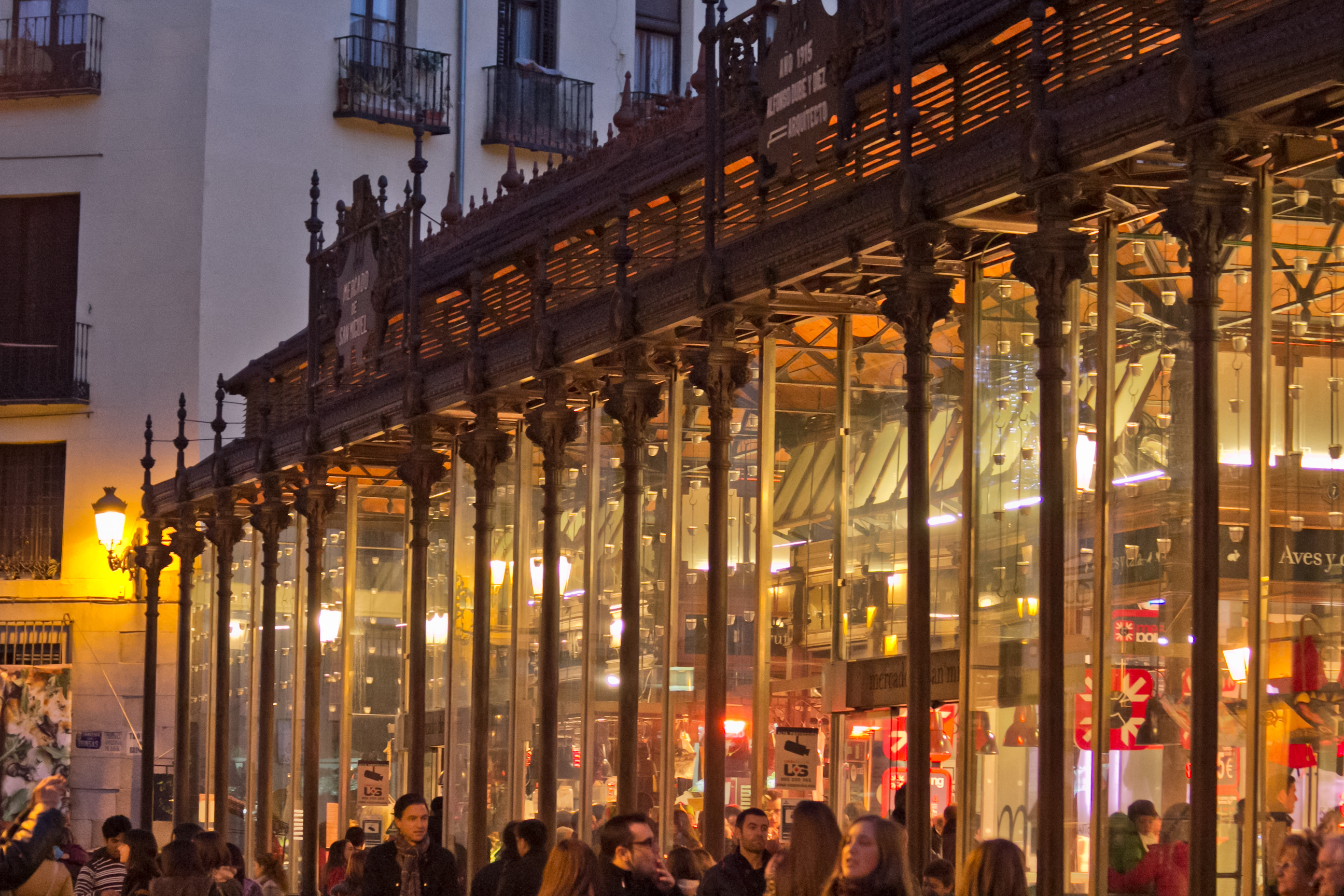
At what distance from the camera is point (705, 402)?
1789cm

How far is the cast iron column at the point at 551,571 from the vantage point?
17.8 m

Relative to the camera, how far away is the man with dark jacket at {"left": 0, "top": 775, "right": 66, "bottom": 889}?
33.1 feet

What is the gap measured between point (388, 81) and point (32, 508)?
8.60 metres

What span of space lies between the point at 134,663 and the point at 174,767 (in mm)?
2944

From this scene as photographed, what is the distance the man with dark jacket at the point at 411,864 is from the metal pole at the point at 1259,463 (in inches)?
175

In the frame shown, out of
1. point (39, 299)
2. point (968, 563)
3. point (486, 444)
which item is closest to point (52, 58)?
point (39, 299)

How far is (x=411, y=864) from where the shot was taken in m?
12.4

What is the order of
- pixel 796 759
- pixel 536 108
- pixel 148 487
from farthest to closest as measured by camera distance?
pixel 536 108, pixel 148 487, pixel 796 759

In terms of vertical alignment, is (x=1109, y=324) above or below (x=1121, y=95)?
below

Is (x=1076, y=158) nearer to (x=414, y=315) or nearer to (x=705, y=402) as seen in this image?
(x=705, y=402)

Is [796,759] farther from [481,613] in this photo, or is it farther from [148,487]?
[148,487]

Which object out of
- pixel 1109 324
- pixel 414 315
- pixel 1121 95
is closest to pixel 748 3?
pixel 414 315

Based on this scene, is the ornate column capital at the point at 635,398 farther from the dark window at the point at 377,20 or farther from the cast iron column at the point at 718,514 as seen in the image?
the dark window at the point at 377,20

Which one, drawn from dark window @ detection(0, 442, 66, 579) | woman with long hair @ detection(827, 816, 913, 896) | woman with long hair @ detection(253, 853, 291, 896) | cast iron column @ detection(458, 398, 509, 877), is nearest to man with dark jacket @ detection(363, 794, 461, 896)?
woman with long hair @ detection(827, 816, 913, 896)
